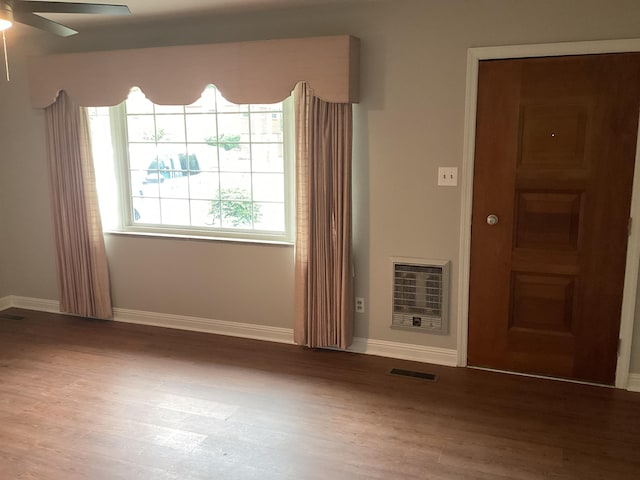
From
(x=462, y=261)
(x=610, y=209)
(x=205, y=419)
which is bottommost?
(x=205, y=419)

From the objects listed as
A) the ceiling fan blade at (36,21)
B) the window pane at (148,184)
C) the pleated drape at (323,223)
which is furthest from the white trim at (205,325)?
the ceiling fan blade at (36,21)

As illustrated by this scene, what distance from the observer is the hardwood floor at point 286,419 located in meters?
2.46

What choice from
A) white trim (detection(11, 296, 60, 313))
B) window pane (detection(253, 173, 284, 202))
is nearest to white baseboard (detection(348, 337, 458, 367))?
window pane (detection(253, 173, 284, 202))

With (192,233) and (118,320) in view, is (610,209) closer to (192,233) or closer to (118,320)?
(192,233)

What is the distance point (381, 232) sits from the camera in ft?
11.8

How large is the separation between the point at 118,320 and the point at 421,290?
8.30 feet

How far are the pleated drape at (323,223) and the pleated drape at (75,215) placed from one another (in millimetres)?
1742

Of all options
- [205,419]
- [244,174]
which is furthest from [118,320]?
[205,419]

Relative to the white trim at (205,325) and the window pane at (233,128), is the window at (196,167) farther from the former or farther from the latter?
the white trim at (205,325)

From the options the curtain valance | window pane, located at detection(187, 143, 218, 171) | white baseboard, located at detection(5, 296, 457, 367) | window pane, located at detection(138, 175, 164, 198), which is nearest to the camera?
the curtain valance

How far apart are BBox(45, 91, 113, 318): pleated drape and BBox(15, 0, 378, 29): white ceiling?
74cm

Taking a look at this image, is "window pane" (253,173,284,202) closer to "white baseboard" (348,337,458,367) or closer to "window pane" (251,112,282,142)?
"window pane" (251,112,282,142)

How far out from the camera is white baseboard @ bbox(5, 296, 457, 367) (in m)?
3.60

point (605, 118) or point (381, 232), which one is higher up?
point (605, 118)
